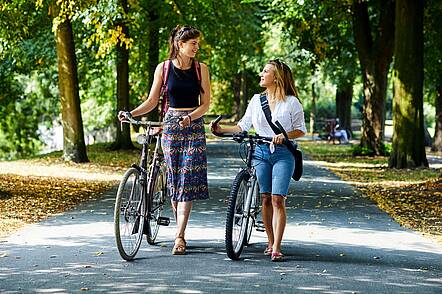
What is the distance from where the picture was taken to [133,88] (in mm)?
43844

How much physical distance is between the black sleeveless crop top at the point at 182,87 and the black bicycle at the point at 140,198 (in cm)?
30

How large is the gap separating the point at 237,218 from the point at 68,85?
1436 cm

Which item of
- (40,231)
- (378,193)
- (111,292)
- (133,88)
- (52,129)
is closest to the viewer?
(111,292)

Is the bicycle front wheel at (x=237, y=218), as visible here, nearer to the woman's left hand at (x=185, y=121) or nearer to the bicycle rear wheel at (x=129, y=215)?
the woman's left hand at (x=185, y=121)

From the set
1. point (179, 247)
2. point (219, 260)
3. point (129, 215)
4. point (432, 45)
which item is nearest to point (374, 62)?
point (432, 45)

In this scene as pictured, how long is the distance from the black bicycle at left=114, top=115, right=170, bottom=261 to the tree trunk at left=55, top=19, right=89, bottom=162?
45.0ft

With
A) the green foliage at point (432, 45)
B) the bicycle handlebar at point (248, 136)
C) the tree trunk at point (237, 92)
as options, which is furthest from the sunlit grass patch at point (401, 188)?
the tree trunk at point (237, 92)

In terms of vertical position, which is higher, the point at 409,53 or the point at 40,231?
the point at 409,53

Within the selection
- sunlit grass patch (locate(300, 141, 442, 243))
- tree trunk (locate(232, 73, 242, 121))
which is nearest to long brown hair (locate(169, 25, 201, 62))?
sunlit grass patch (locate(300, 141, 442, 243))

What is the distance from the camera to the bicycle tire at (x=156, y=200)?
907 centimetres

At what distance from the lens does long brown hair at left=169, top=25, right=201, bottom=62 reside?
8874 millimetres

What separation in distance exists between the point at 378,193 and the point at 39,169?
26.5 ft

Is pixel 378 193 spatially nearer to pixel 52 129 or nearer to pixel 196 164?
pixel 196 164

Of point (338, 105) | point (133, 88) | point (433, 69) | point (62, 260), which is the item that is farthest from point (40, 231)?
point (338, 105)
